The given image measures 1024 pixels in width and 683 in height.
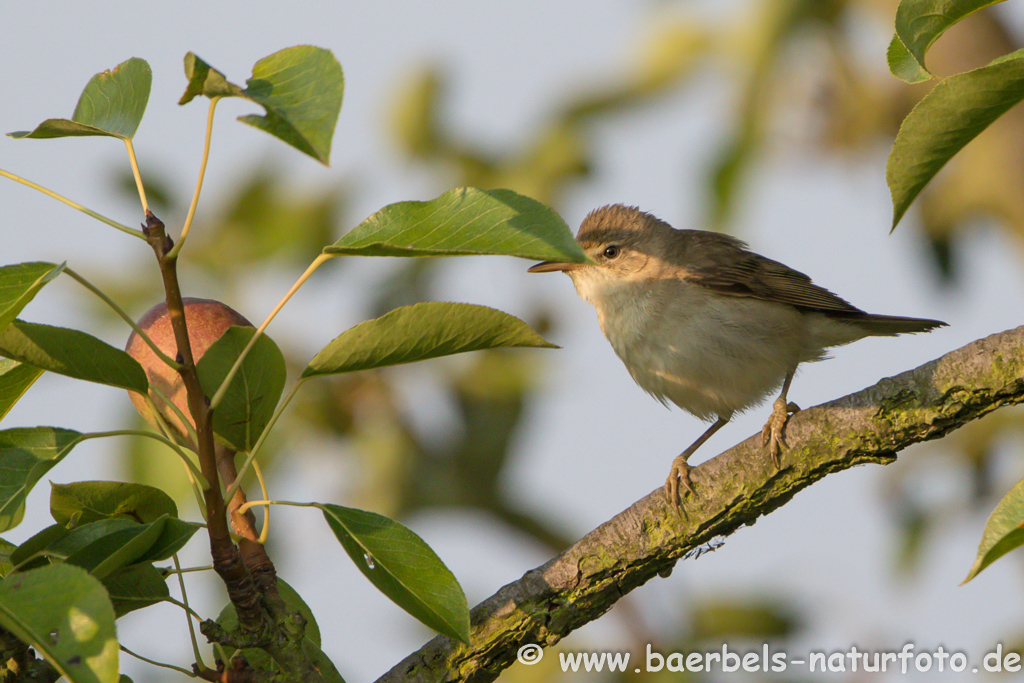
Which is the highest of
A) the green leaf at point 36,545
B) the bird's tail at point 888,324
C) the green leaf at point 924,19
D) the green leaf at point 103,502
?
the bird's tail at point 888,324

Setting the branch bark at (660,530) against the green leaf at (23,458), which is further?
the branch bark at (660,530)

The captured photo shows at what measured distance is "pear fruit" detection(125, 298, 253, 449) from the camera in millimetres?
2008

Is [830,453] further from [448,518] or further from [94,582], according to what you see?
[448,518]

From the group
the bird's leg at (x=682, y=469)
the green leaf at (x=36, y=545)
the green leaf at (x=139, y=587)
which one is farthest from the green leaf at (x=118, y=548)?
the bird's leg at (x=682, y=469)

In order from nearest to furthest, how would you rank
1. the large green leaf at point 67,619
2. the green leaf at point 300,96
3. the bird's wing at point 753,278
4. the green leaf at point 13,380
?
the large green leaf at point 67,619 < the green leaf at point 300,96 < the green leaf at point 13,380 < the bird's wing at point 753,278

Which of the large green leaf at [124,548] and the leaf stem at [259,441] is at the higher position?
the leaf stem at [259,441]

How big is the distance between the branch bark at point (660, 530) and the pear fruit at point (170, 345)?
81cm

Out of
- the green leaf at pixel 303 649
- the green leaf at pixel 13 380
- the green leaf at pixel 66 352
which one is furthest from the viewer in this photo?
the green leaf at pixel 303 649

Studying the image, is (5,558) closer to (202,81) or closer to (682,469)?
(202,81)

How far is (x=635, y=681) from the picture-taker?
13.9ft

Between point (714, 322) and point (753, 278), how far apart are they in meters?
0.47

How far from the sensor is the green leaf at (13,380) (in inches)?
75.2

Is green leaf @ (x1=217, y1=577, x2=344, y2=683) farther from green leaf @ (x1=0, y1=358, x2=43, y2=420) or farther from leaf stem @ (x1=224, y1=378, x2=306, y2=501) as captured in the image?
green leaf @ (x1=0, y1=358, x2=43, y2=420)

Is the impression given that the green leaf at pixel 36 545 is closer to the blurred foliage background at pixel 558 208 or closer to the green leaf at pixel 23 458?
the green leaf at pixel 23 458
